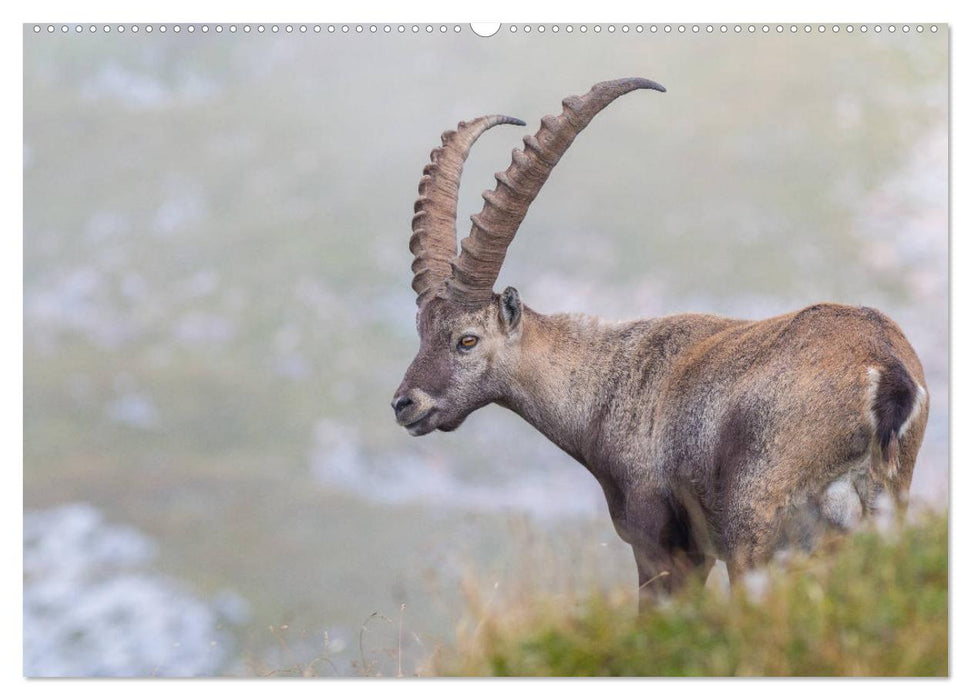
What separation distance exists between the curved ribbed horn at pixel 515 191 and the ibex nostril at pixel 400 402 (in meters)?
0.83

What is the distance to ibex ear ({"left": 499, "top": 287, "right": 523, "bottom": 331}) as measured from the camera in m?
9.92

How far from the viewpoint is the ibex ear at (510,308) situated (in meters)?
9.92

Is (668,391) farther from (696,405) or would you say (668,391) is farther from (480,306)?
(480,306)

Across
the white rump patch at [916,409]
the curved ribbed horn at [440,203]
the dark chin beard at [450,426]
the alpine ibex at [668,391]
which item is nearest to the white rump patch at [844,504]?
the alpine ibex at [668,391]

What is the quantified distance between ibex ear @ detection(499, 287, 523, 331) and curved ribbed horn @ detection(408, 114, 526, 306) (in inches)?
24.1

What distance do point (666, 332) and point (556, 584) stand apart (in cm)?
266

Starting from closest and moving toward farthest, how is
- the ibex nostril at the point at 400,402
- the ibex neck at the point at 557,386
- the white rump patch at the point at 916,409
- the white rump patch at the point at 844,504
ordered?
the white rump patch at the point at 916,409, the white rump patch at the point at 844,504, the ibex nostril at the point at 400,402, the ibex neck at the point at 557,386

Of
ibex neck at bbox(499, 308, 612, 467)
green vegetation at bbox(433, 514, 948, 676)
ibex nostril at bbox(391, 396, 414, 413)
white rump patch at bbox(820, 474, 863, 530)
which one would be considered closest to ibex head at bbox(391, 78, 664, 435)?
ibex nostril at bbox(391, 396, 414, 413)

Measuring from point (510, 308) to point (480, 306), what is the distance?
220 millimetres

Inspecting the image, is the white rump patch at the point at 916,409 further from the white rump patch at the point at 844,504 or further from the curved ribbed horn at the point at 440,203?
the curved ribbed horn at the point at 440,203

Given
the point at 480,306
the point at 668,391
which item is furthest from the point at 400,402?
the point at 668,391

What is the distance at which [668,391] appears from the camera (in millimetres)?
9555
